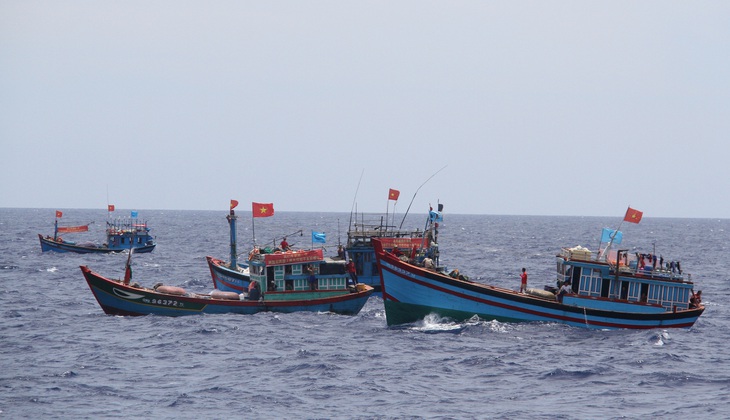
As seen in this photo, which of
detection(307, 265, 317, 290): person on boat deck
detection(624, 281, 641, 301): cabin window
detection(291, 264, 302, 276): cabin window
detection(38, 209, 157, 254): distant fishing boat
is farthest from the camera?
detection(38, 209, 157, 254): distant fishing boat

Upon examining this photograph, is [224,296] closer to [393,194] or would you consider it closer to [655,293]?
[393,194]

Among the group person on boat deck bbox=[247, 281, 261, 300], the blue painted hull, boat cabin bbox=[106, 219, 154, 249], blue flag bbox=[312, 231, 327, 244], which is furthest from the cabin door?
boat cabin bbox=[106, 219, 154, 249]

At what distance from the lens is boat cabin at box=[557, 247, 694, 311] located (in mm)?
40375

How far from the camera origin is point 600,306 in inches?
1592

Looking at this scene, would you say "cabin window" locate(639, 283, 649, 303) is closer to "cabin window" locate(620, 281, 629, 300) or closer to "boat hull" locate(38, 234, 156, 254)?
"cabin window" locate(620, 281, 629, 300)

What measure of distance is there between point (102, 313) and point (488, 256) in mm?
65694

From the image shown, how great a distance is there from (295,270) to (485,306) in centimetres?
1067

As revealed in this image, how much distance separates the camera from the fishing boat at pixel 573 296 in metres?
40.2

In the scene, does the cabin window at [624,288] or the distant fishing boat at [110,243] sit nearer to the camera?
the cabin window at [624,288]

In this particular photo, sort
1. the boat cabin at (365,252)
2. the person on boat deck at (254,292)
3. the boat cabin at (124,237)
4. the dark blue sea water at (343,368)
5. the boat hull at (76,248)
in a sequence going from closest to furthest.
→ 1. the dark blue sea water at (343,368)
2. the person on boat deck at (254,292)
3. the boat cabin at (365,252)
4. the boat hull at (76,248)
5. the boat cabin at (124,237)

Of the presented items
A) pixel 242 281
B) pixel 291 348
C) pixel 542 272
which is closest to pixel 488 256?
pixel 542 272

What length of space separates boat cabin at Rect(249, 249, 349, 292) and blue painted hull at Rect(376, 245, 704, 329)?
5221mm

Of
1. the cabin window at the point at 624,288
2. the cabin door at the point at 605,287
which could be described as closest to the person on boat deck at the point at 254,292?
the cabin door at the point at 605,287

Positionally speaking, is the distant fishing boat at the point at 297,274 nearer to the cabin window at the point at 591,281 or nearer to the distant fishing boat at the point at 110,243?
the cabin window at the point at 591,281
